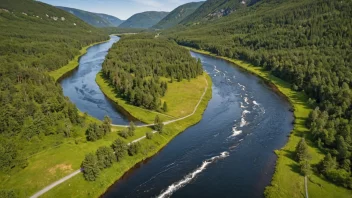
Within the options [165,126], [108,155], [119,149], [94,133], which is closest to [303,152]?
[165,126]

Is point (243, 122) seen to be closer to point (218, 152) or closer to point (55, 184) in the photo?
point (218, 152)

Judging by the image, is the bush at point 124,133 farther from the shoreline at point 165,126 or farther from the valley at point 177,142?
the shoreline at point 165,126

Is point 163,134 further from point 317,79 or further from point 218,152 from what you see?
point 317,79

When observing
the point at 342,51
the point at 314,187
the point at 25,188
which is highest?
the point at 342,51

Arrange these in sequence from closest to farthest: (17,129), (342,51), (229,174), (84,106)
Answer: (229,174), (17,129), (84,106), (342,51)

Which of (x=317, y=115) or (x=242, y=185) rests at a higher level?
(x=317, y=115)

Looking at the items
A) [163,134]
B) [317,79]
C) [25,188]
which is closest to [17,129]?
[25,188]

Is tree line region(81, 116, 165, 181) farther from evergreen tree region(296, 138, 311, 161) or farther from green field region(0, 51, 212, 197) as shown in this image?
evergreen tree region(296, 138, 311, 161)
